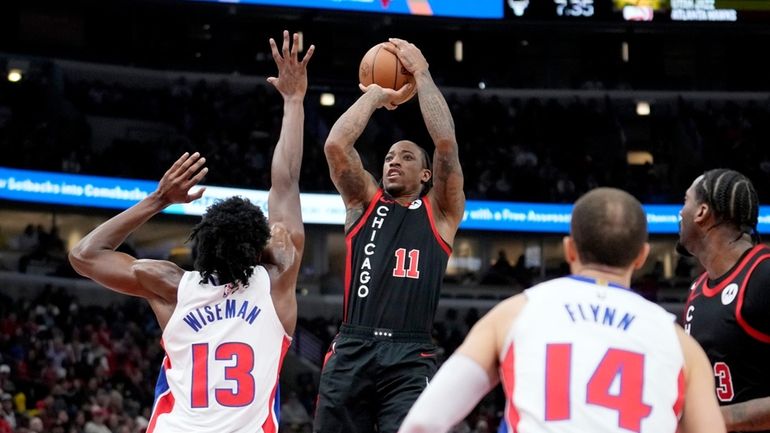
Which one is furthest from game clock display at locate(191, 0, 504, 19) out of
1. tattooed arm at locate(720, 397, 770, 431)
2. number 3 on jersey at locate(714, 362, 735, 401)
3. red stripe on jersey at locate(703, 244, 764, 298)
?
tattooed arm at locate(720, 397, 770, 431)

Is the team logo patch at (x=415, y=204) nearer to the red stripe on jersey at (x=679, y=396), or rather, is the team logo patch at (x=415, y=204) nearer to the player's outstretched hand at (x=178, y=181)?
the player's outstretched hand at (x=178, y=181)

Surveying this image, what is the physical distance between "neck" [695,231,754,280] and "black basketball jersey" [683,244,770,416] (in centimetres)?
6

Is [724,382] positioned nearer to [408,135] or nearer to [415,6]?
[415,6]

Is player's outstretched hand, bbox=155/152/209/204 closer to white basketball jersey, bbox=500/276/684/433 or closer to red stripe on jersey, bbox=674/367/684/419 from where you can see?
white basketball jersey, bbox=500/276/684/433

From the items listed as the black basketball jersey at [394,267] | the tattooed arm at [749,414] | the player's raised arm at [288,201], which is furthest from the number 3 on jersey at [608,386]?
the black basketball jersey at [394,267]

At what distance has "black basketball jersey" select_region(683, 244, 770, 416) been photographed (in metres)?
4.50

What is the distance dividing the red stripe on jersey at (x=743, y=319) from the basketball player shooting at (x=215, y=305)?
1.90 metres

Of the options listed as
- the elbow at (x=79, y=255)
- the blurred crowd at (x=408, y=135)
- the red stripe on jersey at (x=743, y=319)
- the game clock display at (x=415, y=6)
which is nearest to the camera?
the red stripe on jersey at (x=743, y=319)

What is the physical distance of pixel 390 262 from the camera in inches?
233

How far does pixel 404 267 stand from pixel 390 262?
0.08m

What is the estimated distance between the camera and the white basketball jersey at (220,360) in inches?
179

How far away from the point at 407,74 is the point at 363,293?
141 cm

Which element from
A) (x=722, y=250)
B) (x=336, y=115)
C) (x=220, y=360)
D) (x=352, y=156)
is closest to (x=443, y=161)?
→ (x=352, y=156)

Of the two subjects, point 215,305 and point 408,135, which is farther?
point 408,135
